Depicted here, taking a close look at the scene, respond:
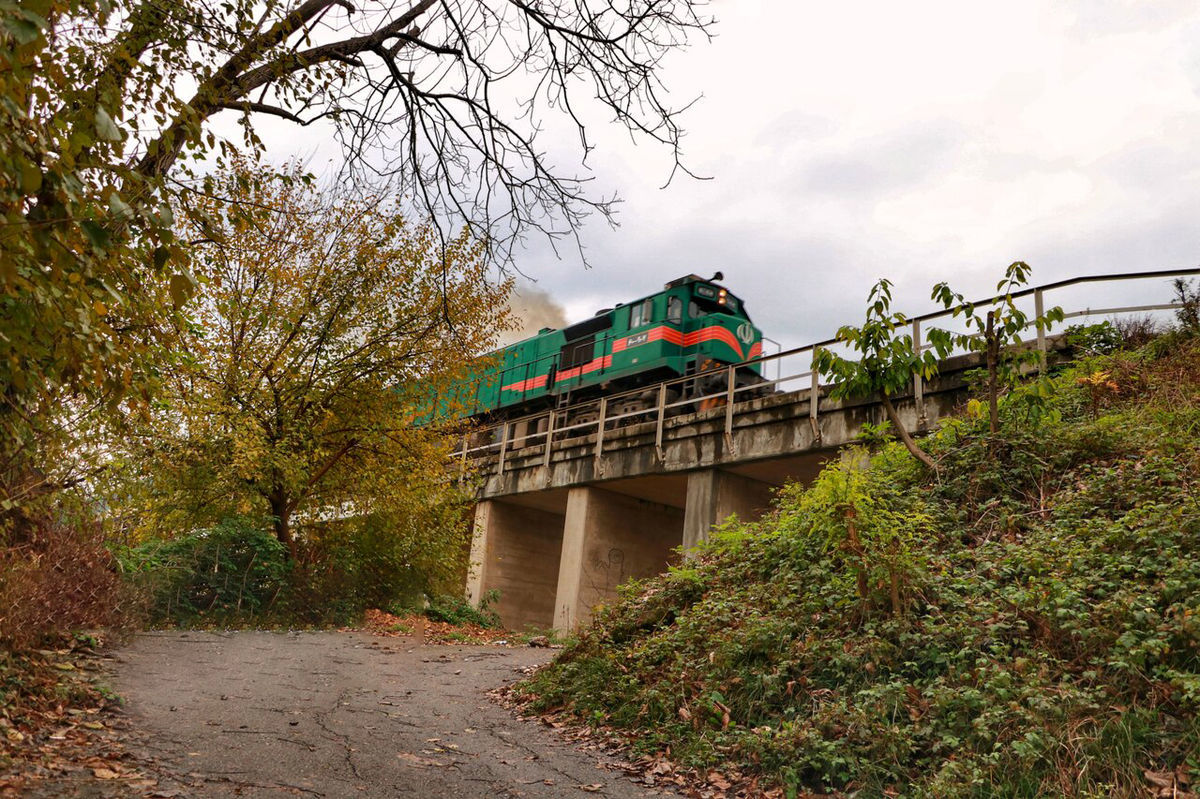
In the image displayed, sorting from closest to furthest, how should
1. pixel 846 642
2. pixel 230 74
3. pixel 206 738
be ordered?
pixel 230 74 < pixel 206 738 < pixel 846 642

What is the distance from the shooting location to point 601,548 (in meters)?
19.5

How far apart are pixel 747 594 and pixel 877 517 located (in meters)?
1.72

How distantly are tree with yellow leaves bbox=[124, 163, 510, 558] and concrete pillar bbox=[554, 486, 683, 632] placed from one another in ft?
13.5

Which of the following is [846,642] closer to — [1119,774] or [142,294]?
[1119,774]

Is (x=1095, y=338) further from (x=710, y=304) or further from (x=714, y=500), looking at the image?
(x=710, y=304)

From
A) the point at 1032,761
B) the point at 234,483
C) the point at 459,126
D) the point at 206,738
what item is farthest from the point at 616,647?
the point at 234,483

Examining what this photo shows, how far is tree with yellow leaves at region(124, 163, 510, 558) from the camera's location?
46.6 feet

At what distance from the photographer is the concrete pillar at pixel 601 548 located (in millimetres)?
19125

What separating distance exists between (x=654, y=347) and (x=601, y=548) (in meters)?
4.93

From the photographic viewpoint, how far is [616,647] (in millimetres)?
9000

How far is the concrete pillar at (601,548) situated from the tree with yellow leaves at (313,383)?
4.12m

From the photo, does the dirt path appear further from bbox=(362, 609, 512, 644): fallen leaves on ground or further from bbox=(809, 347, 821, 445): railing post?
bbox=(809, 347, 821, 445): railing post

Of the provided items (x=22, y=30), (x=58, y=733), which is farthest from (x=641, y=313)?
(x=22, y=30)

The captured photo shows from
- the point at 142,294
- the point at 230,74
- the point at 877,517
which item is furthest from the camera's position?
the point at 877,517
